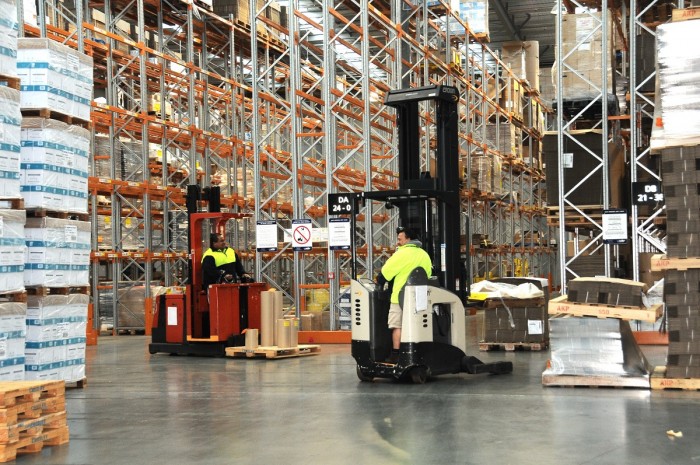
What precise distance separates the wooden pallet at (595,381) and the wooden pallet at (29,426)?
4.78 m

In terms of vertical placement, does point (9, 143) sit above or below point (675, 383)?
above

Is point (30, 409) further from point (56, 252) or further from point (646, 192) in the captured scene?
point (646, 192)

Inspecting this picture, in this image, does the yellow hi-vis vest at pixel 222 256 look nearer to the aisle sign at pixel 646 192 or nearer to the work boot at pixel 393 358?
the work boot at pixel 393 358

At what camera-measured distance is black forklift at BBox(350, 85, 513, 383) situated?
9766 millimetres

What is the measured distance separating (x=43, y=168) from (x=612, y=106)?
8.81 metres

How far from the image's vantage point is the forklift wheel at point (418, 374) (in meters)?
9.92

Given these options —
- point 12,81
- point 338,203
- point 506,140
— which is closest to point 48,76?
point 12,81

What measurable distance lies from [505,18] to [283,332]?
1888 cm

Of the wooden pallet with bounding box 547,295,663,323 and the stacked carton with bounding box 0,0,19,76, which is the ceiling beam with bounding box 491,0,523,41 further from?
the stacked carton with bounding box 0,0,19,76

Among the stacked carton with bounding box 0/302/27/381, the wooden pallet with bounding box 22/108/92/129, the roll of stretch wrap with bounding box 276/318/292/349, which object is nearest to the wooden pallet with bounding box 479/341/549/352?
the roll of stretch wrap with bounding box 276/318/292/349

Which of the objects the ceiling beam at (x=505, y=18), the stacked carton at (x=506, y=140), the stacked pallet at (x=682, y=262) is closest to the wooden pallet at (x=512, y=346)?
the stacked pallet at (x=682, y=262)

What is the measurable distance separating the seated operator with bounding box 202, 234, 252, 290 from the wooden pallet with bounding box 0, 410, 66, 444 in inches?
274

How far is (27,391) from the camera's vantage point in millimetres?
6535

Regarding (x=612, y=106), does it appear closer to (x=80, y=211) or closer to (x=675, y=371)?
(x=675, y=371)
